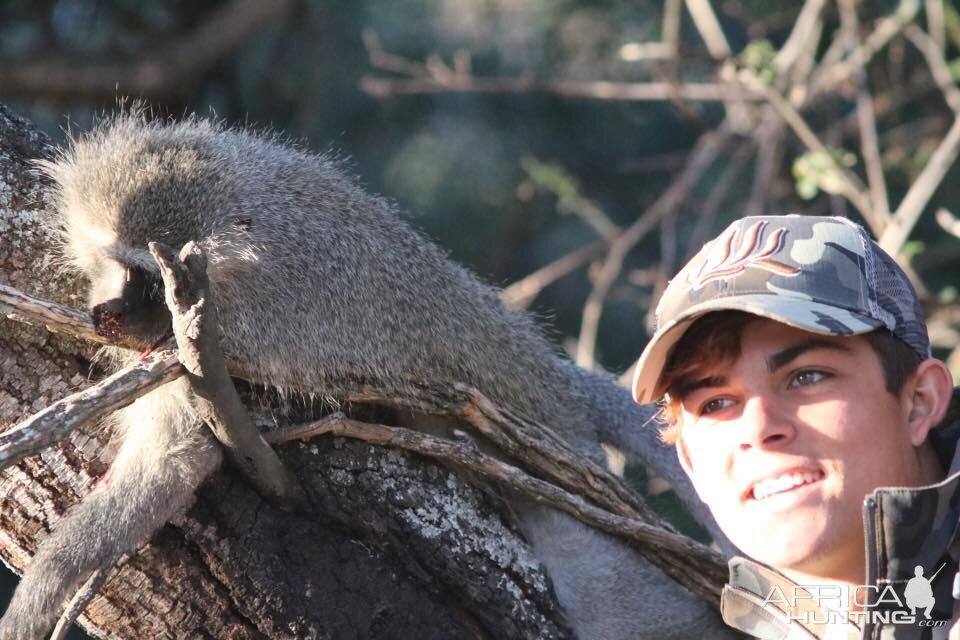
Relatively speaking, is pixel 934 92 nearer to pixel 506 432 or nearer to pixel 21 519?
pixel 506 432

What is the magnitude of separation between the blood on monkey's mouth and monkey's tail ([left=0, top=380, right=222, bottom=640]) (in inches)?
36.2

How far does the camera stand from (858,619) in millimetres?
1691

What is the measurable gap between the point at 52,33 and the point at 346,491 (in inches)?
187

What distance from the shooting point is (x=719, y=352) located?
1782 mm

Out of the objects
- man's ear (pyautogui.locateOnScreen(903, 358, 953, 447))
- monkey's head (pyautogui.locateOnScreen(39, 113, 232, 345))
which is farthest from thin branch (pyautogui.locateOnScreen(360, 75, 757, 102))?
man's ear (pyautogui.locateOnScreen(903, 358, 953, 447))

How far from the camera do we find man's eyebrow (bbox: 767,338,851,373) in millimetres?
1696

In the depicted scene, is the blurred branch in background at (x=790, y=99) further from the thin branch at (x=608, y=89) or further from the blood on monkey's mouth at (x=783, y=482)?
the blood on monkey's mouth at (x=783, y=482)

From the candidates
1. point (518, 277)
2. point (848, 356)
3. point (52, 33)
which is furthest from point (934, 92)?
point (52, 33)

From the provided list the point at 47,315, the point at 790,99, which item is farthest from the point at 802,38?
the point at 47,315

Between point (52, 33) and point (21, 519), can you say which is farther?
point (52, 33)

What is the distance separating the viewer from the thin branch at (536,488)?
2.13m

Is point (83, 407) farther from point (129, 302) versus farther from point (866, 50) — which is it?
point (866, 50)

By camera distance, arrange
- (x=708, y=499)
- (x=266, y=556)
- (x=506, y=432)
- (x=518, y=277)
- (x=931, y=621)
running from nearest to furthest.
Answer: (x=931, y=621) < (x=708, y=499) < (x=266, y=556) < (x=506, y=432) < (x=518, y=277)

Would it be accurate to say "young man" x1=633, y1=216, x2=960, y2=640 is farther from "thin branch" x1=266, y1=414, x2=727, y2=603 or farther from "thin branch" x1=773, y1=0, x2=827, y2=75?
"thin branch" x1=773, y1=0, x2=827, y2=75
